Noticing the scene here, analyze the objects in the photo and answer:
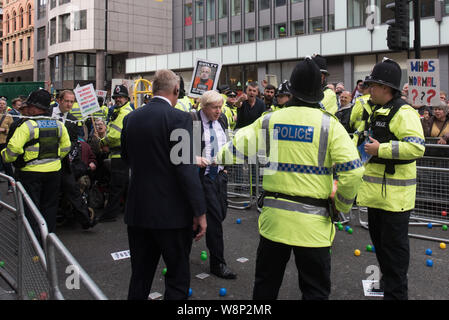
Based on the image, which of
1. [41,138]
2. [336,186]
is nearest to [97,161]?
[41,138]

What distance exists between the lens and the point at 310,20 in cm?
3147

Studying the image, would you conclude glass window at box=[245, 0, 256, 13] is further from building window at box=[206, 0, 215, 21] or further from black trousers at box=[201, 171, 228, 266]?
black trousers at box=[201, 171, 228, 266]

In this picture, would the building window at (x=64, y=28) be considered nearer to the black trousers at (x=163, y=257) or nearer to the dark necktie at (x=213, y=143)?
the dark necktie at (x=213, y=143)

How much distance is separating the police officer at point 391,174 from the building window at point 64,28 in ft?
150

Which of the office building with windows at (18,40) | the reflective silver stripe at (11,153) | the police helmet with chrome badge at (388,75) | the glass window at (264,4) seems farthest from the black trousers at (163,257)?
the office building with windows at (18,40)

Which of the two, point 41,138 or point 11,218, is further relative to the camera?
point 41,138

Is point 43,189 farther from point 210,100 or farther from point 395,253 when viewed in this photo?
point 395,253

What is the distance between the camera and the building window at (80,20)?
145 ft

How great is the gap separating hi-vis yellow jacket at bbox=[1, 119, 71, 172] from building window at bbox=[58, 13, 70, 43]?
141 ft

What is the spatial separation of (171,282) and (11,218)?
1.81m

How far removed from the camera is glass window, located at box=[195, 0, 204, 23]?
40.6 m

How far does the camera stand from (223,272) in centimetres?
502
